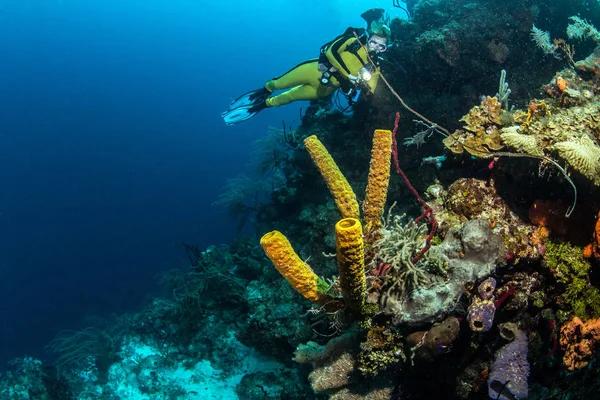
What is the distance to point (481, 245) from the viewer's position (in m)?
2.55

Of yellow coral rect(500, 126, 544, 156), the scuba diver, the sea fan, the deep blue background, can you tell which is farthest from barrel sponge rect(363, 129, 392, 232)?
the deep blue background

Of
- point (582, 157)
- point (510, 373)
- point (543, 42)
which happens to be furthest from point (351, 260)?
point (543, 42)

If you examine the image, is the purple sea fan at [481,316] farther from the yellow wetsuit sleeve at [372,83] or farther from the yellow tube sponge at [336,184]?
the yellow wetsuit sleeve at [372,83]

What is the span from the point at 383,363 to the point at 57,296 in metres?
24.1

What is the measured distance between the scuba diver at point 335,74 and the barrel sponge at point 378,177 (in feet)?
8.71

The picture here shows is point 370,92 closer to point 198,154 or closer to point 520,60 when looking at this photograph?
point 520,60

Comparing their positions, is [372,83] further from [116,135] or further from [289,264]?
[116,135]

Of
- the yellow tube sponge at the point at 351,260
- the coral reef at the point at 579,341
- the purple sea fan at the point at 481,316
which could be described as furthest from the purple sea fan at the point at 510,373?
the yellow tube sponge at the point at 351,260

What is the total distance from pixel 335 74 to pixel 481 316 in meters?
4.84

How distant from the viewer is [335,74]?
6.11 m

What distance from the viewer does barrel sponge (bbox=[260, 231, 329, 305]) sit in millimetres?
2348

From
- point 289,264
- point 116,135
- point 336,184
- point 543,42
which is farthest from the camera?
point 116,135

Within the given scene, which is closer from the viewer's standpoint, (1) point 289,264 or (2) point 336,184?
(1) point 289,264

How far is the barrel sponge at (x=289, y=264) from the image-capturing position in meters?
2.35
